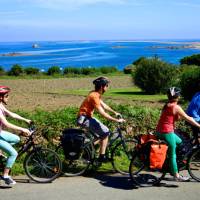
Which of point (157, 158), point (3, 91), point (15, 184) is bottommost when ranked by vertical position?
point (15, 184)

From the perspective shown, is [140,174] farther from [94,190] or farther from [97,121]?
[97,121]

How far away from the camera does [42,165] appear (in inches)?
291

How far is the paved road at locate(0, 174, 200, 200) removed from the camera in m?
6.53

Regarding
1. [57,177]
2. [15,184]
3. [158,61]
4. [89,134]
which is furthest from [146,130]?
[158,61]

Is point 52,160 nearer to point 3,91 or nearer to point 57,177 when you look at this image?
point 57,177

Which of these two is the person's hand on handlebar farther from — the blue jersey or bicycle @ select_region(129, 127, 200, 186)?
the blue jersey

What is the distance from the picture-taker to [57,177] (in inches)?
294

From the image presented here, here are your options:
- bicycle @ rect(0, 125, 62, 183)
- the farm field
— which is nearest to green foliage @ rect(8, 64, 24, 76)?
the farm field

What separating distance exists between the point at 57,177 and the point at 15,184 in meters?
0.73

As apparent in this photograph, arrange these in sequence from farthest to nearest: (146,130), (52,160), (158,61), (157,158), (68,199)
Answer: (158,61) → (146,130) → (52,160) → (157,158) → (68,199)

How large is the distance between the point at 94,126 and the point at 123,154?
1113 millimetres

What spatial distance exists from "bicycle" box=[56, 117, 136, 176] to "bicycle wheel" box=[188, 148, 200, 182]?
1.07 meters

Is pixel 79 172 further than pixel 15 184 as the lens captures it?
Yes

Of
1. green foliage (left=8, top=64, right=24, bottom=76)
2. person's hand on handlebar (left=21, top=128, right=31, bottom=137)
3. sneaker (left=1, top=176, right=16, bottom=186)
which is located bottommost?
green foliage (left=8, top=64, right=24, bottom=76)
